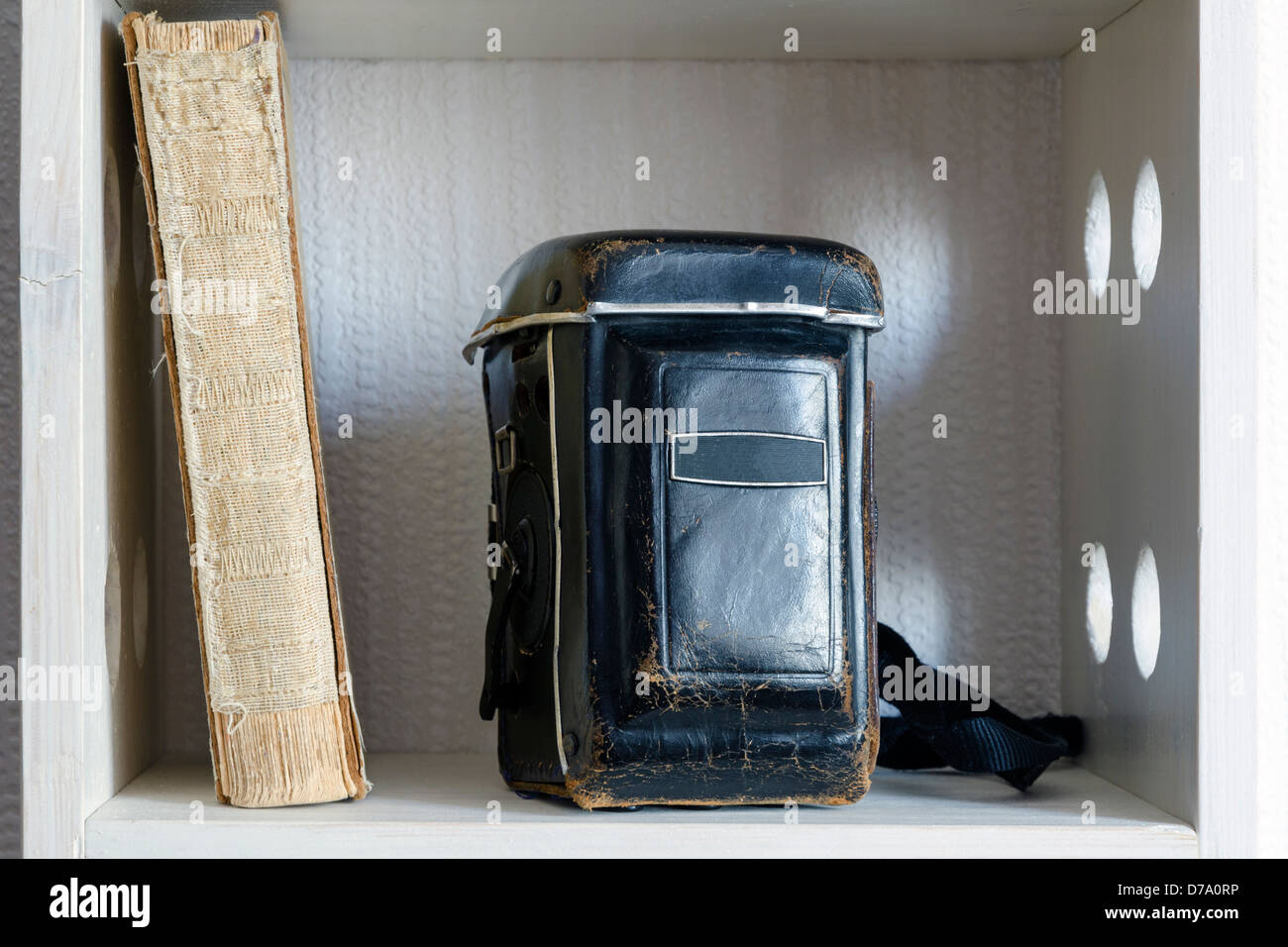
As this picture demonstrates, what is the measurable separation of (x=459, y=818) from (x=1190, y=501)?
0.37 metres

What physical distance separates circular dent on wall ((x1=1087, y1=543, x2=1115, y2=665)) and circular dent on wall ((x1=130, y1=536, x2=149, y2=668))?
0.55 m

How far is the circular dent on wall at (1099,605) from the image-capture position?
0.72 metres

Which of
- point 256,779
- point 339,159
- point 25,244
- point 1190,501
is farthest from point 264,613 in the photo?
point 1190,501

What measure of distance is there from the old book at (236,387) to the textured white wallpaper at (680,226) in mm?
198

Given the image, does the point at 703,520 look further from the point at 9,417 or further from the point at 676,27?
the point at 9,417

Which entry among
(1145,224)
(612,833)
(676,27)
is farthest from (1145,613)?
(676,27)

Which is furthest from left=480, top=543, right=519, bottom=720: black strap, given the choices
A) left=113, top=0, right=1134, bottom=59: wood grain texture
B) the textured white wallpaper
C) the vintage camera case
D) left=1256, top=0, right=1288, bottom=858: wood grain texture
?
left=1256, top=0, right=1288, bottom=858: wood grain texture

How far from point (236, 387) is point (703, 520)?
9.0 inches

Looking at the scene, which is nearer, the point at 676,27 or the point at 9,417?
the point at 676,27

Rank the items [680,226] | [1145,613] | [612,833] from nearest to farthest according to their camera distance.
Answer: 1. [612,833]
2. [1145,613]
3. [680,226]

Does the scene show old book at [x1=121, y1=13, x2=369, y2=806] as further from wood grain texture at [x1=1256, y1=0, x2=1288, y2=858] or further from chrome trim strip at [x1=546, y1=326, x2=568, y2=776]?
wood grain texture at [x1=1256, y1=0, x2=1288, y2=858]

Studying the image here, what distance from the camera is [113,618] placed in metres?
0.65

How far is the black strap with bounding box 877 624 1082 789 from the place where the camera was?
639mm

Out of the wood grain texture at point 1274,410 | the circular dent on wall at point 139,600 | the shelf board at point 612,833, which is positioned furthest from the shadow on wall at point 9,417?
the wood grain texture at point 1274,410
